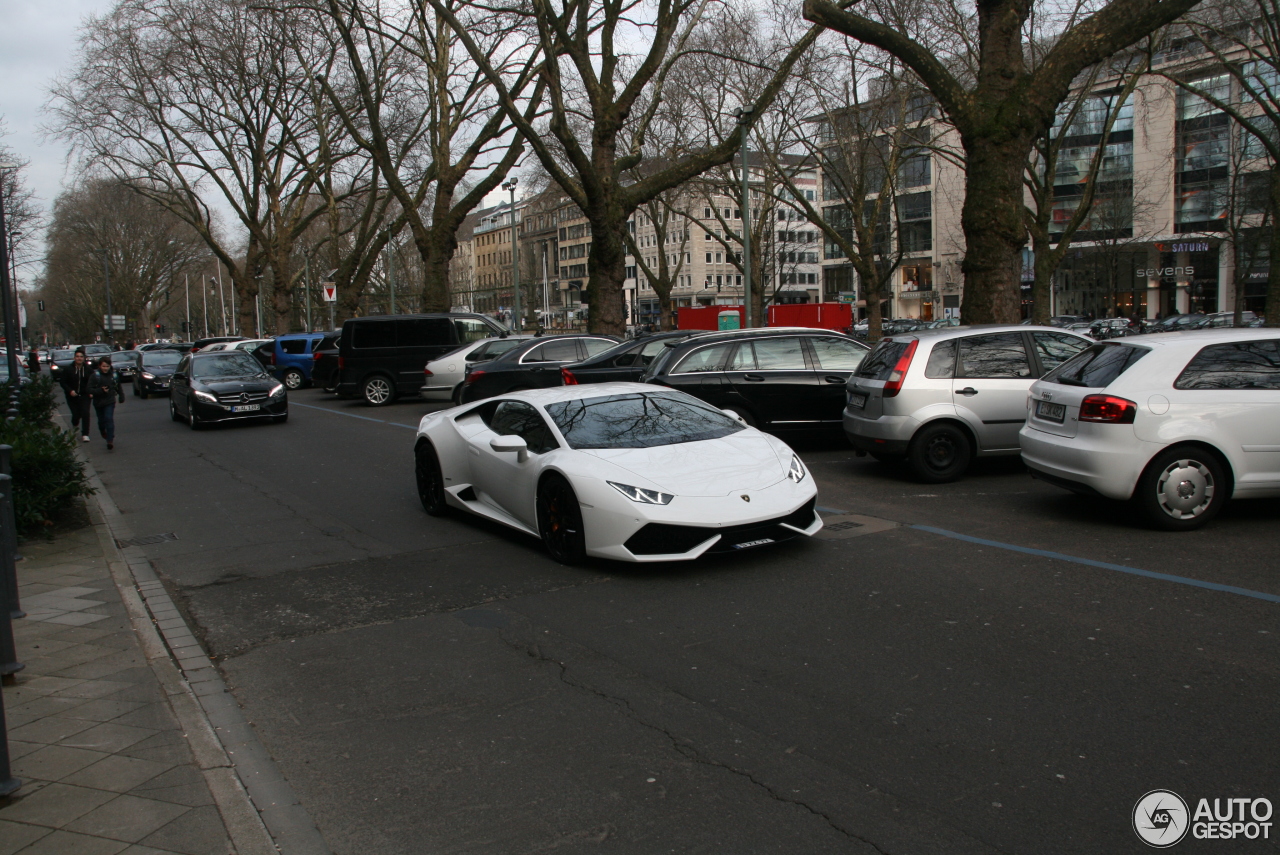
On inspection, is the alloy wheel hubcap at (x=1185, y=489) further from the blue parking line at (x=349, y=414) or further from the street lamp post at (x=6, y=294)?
the street lamp post at (x=6, y=294)

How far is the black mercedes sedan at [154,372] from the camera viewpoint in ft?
106

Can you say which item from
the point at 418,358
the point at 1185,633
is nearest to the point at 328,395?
the point at 418,358

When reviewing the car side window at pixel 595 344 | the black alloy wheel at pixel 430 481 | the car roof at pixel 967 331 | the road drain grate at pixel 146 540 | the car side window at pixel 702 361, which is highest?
the car roof at pixel 967 331

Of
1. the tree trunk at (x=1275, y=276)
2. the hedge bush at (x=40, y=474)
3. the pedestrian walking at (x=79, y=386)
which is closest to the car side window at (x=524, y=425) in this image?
the hedge bush at (x=40, y=474)

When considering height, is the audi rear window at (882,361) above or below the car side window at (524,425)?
above

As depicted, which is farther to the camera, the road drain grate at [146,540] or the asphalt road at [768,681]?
the road drain grate at [146,540]

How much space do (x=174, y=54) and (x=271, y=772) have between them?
3852 cm

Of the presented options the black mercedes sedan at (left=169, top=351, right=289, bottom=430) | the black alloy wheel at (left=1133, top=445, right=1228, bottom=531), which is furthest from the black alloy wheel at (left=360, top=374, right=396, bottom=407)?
the black alloy wheel at (left=1133, top=445, right=1228, bottom=531)

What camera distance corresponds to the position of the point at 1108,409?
7660 millimetres

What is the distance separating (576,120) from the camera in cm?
3616

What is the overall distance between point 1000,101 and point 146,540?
12.7 m

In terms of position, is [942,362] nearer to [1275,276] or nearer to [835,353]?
[835,353]

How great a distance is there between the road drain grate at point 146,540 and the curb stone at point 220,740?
1.76 meters

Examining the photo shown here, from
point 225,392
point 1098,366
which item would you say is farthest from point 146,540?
point 225,392
